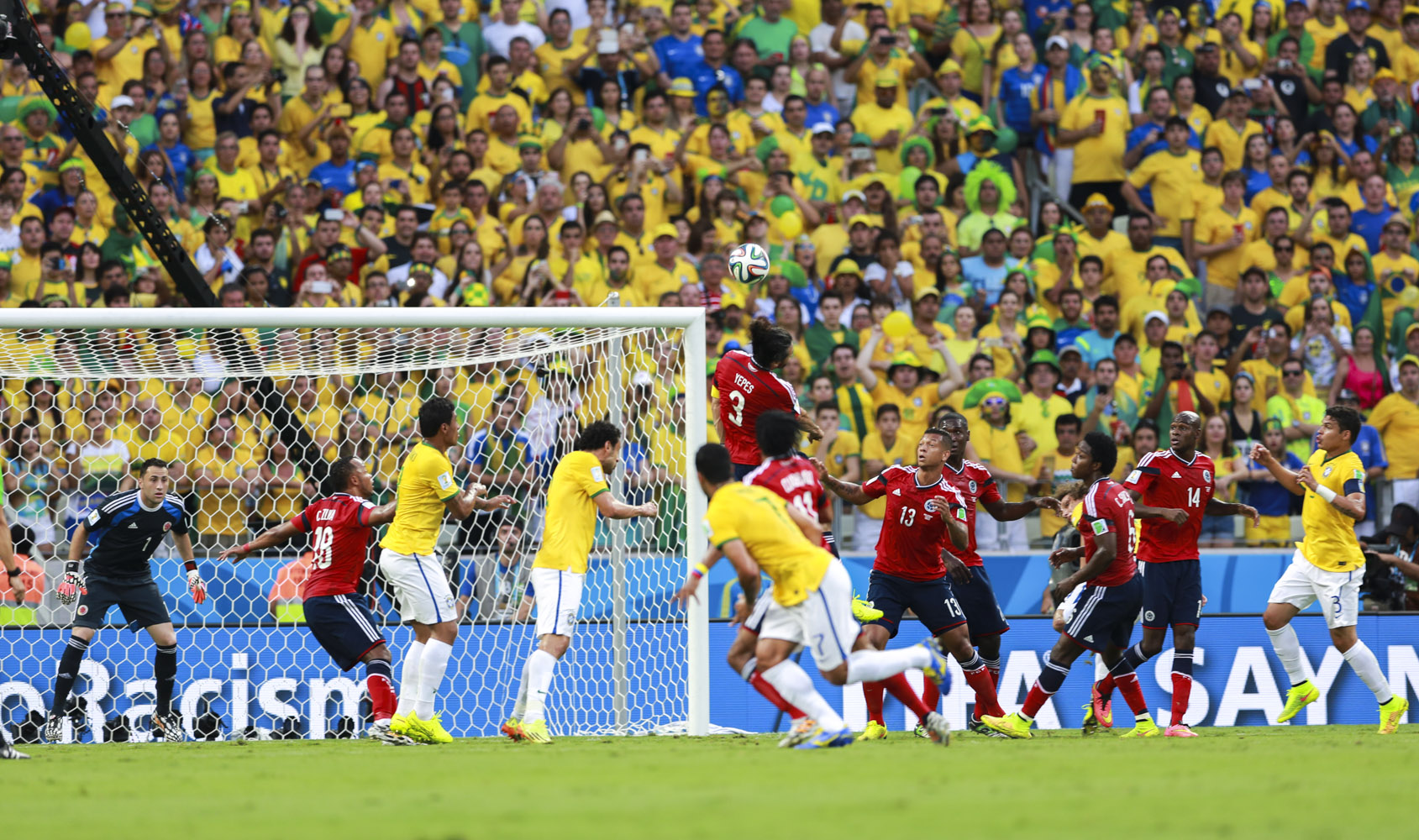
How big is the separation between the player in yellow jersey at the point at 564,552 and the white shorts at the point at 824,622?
156 cm

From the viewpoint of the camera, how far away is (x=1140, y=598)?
1057 centimetres

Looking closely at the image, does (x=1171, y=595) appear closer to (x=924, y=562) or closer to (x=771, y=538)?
(x=924, y=562)

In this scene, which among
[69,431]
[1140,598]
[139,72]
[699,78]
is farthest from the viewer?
[699,78]

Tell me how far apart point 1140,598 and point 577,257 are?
6.98 m

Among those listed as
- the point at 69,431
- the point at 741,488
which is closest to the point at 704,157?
the point at 69,431

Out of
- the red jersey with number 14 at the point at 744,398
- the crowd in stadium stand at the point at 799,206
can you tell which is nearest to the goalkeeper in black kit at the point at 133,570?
the crowd in stadium stand at the point at 799,206

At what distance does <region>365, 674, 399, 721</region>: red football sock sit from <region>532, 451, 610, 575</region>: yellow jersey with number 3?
1379 millimetres

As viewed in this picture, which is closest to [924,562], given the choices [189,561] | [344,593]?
[344,593]

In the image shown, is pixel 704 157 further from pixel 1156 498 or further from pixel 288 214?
pixel 1156 498

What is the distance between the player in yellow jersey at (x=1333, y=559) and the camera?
10539 mm

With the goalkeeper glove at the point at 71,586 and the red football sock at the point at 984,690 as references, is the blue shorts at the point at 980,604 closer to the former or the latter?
the red football sock at the point at 984,690

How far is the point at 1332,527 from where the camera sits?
10.8m

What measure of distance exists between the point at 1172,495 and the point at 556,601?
4180 mm

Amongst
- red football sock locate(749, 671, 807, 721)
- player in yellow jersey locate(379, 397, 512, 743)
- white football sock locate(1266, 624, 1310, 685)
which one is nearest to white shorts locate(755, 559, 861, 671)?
red football sock locate(749, 671, 807, 721)
